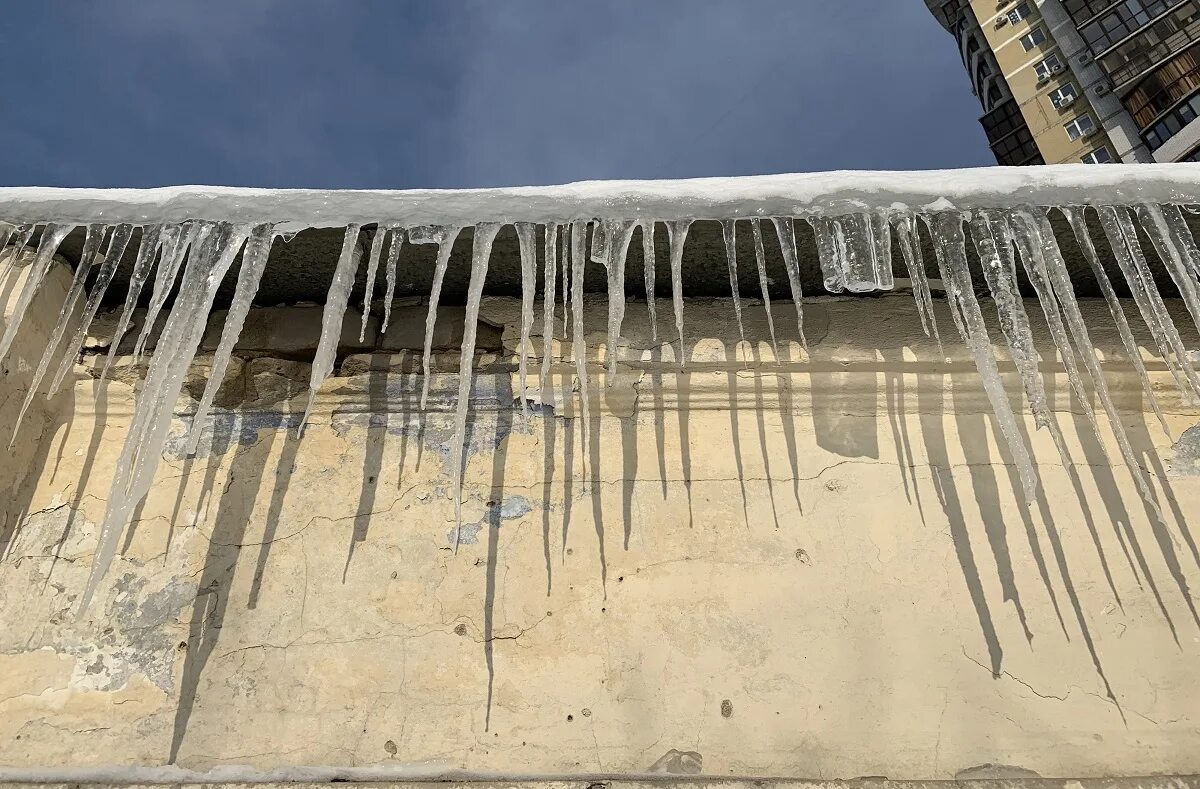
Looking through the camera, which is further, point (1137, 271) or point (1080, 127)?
point (1080, 127)

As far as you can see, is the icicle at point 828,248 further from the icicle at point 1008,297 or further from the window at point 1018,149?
the window at point 1018,149

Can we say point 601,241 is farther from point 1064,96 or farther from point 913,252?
point 1064,96

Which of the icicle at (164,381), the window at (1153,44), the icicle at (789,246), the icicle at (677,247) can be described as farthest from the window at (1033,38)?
the icicle at (164,381)

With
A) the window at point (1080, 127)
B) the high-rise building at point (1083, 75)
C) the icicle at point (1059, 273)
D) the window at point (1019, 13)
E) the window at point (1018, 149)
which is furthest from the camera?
the window at point (1018, 149)

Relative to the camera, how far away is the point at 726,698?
2066mm

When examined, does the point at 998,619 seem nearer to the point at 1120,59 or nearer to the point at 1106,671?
the point at 1106,671

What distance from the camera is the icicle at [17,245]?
7.16 ft

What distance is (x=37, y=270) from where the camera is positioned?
7.09 feet

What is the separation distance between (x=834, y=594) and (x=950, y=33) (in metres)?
25.4

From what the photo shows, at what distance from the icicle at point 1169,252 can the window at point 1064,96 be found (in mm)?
20054

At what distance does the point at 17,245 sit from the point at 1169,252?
3471mm

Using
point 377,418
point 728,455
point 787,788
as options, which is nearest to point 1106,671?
point 787,788

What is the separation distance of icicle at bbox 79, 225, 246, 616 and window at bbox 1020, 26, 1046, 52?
2237cm

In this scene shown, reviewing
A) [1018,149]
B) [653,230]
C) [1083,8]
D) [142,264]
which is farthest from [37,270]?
[1018,149]
